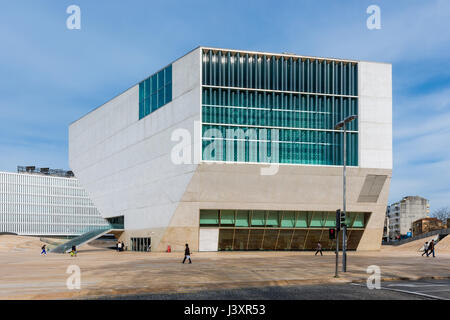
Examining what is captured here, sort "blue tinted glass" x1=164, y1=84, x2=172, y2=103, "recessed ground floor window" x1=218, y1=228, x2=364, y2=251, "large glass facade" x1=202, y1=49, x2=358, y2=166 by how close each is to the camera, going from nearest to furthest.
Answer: "large glass facade" x1=202, y1=49, x2=358, y2=166, "recessed ground floor window" x1=218, y1=228, x2=364, y2=251, "blue tinted glass" x1=164, y1=84, x2=172, y2=103

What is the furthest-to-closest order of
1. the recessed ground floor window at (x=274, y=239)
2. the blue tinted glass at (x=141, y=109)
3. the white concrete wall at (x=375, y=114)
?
the blue tinted glass at (x=141, y=109) → the white concrete wall at (x=375, y=114) → the recessed ground floor window at (x=274, y=239)

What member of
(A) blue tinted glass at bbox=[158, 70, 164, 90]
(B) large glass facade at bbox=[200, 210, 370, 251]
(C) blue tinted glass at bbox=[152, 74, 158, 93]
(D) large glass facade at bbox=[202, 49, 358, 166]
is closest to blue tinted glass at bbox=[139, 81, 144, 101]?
(C) blue tinted glass at bbox=[152, 74, 158, 93]

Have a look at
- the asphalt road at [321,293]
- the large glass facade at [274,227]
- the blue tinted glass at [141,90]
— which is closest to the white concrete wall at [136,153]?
the blue tinted glass at [141,90]

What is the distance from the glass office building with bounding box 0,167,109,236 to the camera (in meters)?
140

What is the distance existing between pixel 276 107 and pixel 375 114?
482 inches

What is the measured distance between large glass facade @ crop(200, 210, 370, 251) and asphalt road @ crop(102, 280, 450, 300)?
36.8 m

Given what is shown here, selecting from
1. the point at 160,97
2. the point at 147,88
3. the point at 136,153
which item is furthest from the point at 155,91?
the point at 136,153

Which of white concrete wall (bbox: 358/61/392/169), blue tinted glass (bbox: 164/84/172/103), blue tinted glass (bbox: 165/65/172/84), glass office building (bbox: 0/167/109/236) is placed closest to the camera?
white concrete wall (bbox: 358/61/392/169)

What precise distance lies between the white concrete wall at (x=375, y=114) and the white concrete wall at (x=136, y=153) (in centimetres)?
1968

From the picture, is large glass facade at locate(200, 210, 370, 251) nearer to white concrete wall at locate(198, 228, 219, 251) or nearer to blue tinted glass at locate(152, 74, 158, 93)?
white concrete wall at locate(198, 228, 219, 251)

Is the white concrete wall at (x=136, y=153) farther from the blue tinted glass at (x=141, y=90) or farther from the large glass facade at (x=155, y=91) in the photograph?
the blue tinted glass at (x=141, y=90)

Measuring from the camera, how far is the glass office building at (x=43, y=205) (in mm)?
140000

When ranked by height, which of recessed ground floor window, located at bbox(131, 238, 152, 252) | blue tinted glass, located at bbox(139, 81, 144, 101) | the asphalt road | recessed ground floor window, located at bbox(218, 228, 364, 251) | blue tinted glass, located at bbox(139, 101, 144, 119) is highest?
blue tinted glass, located at bbox(139, 81, 144, 101)

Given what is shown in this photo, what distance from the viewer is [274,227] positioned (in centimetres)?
6053
